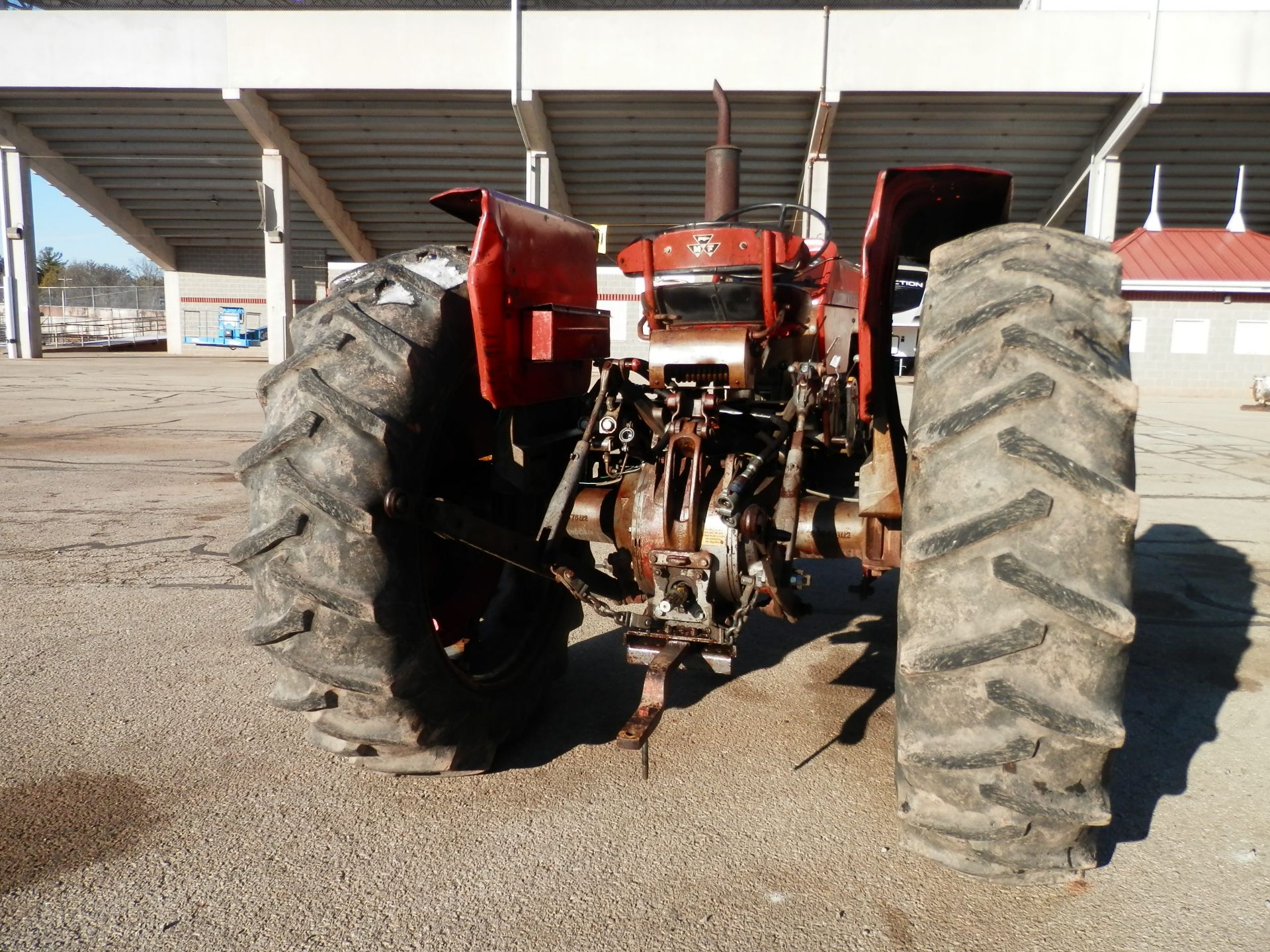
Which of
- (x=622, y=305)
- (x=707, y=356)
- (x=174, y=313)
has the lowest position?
(x=707, y=356)

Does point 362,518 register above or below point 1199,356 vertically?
below

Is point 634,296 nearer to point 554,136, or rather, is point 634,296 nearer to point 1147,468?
point 554,136

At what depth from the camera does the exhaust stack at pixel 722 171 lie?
3.48 metres

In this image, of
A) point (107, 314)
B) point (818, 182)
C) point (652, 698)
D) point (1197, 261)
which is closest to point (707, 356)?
point (652, 698)

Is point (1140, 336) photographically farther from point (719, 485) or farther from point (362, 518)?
point (362, 518)

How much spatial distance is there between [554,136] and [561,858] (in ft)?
65.3

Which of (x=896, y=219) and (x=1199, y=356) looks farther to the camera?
(x=1199, y=356)

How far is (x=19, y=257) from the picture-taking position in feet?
72.5

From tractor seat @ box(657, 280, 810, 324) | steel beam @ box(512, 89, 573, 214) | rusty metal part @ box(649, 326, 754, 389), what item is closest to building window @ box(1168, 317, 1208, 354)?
steel beam @ box(512, 89, 573, 214)

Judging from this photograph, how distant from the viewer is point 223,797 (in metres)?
2.58

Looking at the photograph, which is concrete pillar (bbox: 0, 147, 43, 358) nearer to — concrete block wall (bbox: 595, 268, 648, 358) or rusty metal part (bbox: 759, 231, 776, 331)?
concrete block wall (bbox: 595, 268, 648, 358)

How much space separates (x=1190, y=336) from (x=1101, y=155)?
4.22 metres

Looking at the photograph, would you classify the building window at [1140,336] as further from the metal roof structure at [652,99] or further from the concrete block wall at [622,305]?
the concrete block wall at [622,305]

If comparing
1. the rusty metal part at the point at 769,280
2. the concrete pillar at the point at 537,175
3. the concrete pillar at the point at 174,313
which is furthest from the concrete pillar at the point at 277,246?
the rusty metal part at the point at 769,280
